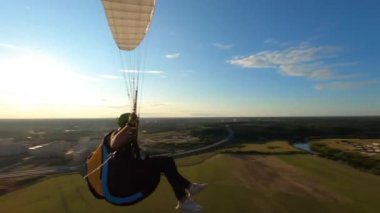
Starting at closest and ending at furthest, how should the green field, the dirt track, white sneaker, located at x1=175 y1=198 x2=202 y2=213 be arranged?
1. white sneaker, located at x1=175 y1=198 x2=202 y2=213
2. the green field
3. the dirt track

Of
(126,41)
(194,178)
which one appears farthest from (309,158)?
(126,41)

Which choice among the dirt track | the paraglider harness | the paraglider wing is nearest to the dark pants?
the paraglider harness

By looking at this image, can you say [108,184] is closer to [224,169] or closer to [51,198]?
[51,198]

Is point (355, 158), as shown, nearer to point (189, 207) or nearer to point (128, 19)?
point (189, 207)

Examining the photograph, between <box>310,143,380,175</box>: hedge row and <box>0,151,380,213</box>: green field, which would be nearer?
<box>0,151,380,213</box>: green field

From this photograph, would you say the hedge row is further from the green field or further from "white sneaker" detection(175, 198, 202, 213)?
"white sneaker" detection(175, 198, 202, 213)

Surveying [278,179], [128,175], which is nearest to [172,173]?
[128,175]
